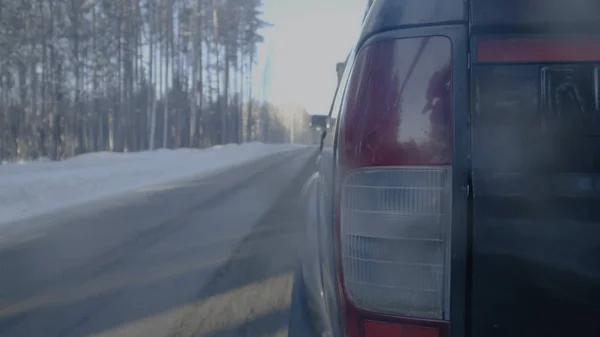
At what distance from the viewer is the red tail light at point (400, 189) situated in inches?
74.3

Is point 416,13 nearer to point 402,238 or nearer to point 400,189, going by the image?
point 400,189

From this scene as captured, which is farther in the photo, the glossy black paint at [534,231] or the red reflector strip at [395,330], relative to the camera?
the red reflector strip at [395,330]

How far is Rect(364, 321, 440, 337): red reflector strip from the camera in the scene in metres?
1.91

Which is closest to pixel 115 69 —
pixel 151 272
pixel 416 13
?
pixel 151 272

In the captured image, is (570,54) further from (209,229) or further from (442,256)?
(209,229)

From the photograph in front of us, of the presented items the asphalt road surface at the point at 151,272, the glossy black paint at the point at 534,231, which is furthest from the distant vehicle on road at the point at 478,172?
the asphalt road surface at the point at 151,272

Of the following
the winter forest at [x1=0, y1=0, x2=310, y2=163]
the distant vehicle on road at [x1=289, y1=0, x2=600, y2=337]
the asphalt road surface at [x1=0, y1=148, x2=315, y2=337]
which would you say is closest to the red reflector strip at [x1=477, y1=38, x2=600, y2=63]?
the distant vehicle on road at [x1=289, y1=0, x2=600, y2=337]

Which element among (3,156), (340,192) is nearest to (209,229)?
(340,192)

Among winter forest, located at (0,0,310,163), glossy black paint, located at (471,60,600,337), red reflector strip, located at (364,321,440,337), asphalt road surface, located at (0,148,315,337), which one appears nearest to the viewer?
glossy black paint, located at (471,60,600,337)

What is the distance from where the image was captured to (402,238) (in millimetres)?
1899

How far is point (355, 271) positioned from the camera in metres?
2.00

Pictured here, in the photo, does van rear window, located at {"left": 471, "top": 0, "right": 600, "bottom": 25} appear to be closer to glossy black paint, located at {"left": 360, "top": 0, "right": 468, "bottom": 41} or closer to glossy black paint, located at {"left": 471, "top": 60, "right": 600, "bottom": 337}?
glossy black paint, located at {"left": 360, "top": 0, "right": 468, "bottom": 41}

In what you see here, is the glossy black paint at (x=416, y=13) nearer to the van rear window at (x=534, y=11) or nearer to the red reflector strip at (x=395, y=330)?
the van rear window at (x=534, y=11)

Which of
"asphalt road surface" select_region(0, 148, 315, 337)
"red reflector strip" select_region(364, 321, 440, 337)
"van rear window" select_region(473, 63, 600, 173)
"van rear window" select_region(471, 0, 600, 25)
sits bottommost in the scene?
"asphalt road surface" select_region(0, 148, 315, 337)
